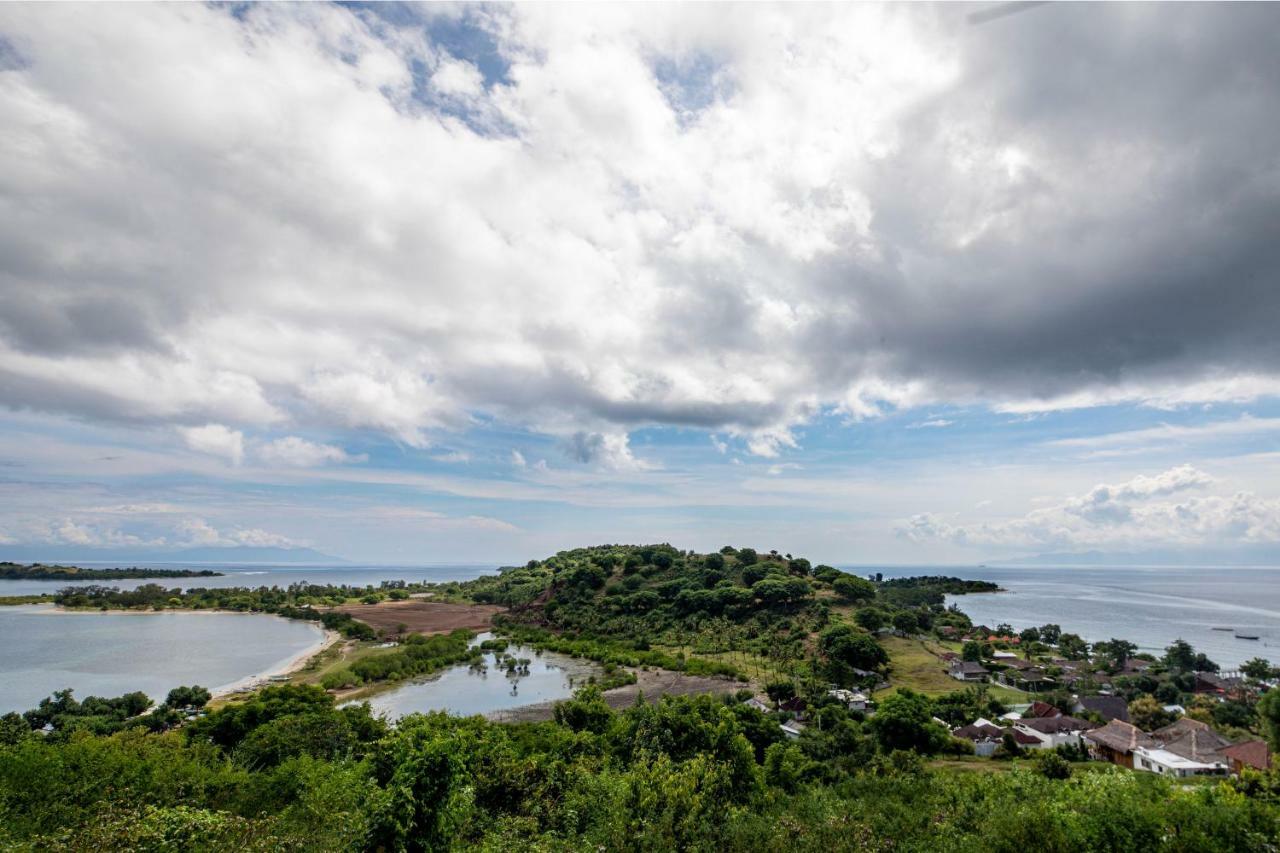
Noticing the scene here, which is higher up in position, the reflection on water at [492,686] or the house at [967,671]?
the reflection on water at [492,686]

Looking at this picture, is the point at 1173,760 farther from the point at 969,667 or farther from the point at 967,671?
the point at 969,667

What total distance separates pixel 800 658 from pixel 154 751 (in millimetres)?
53879

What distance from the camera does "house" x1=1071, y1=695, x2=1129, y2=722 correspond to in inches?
1976

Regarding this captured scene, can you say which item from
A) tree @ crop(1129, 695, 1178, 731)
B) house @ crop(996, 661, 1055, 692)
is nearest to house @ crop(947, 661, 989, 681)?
house @ crop(996, 661, 1055, 692)

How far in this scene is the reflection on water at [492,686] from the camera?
5147 centimetres

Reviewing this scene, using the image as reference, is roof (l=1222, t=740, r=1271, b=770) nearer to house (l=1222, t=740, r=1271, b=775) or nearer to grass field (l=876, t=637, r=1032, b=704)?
house (l=1222, t=740, r=1271, b=775)

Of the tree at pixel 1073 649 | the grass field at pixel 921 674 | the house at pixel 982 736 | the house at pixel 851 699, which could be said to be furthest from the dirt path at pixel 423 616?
the tree at pixel 1073 649

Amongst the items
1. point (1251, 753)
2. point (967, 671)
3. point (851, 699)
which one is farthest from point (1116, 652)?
point (851, 699)

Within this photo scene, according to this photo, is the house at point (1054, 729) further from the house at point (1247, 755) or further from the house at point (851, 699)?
the house at point (851, 699)

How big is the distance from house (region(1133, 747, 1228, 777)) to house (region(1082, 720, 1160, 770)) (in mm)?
890

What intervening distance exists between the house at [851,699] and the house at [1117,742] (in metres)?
14.3

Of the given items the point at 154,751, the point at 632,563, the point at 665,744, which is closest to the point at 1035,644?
the point at 632,563

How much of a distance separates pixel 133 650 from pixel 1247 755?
10966cm

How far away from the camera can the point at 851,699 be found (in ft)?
159
